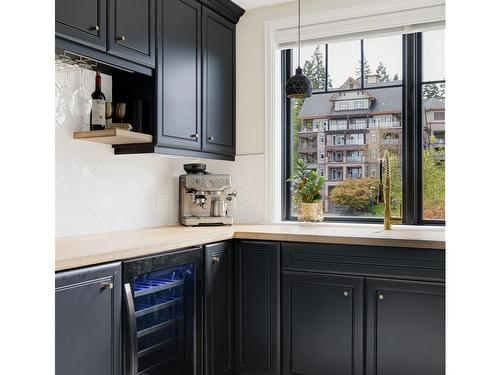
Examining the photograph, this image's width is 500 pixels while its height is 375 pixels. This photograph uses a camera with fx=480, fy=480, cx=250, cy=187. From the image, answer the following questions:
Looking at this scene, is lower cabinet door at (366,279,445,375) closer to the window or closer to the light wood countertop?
the light wood countertop

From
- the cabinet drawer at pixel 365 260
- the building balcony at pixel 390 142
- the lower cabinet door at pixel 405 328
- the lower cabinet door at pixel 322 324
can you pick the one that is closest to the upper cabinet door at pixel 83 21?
the cabinet drawer at pixel 365 260

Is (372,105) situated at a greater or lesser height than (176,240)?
greater

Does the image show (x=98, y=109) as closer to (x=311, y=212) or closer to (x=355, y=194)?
(x=311, y=212)

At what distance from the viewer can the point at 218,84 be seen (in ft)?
10.9

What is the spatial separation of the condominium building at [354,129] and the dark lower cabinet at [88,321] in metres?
1.89

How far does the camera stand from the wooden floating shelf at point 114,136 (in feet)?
7.86

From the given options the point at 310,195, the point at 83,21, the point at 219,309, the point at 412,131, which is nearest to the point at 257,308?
the point at 219,309

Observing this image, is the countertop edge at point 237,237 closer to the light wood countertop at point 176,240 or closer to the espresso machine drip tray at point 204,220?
the light wood countertop at point 176,240

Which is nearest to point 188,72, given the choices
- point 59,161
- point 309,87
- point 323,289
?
point 309,87

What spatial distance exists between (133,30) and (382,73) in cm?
172

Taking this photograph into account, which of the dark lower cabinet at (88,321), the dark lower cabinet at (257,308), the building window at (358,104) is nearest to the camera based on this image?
the dark lower cabinet at (88,321)
